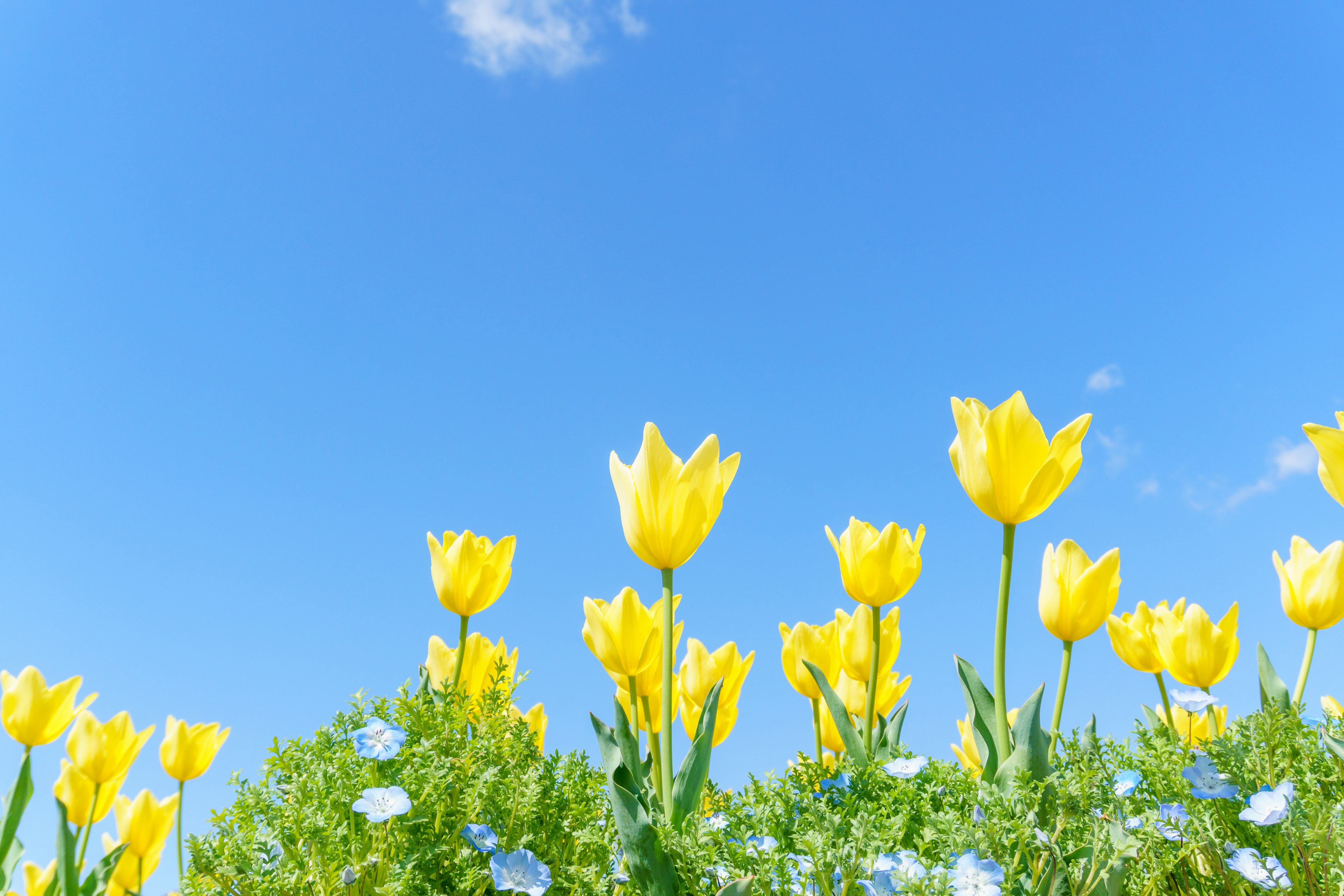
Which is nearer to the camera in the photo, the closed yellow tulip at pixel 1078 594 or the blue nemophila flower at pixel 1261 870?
the blue nemophila flower at pixel 1261 870

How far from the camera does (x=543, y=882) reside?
6.31ft

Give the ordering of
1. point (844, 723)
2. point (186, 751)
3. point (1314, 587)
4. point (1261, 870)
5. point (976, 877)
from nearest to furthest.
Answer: point (976, 877), point (1261, 870), point (844, 723), point (1314, 587), point (186, 751)

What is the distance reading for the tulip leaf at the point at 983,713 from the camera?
6.76 feet

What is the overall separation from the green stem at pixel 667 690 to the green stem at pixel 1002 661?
764 millimetres

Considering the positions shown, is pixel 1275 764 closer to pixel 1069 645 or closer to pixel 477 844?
pixel 1069 645

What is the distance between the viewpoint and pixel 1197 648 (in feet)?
8.94

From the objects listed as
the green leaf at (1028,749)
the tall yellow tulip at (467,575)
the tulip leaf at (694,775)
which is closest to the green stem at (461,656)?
the tall yellow tulip at (467,575)

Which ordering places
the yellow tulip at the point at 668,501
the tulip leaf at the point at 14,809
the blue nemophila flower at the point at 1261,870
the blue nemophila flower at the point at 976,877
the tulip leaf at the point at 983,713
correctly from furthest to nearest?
the tulip leaf at the point at 14,809 → the yellow tulip at the point at 668,501 → the tulip leaf at the point at 983,713 → the blue nemophila flower at the point at 1261,870 → the blue nemophila flower at the point at 976,877

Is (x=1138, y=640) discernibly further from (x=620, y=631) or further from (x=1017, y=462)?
(x=620, y=631)

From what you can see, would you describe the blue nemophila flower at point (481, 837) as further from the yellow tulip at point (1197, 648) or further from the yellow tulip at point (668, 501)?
the yellow tulip at point (1197, 648)

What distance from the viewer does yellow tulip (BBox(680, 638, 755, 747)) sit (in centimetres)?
282

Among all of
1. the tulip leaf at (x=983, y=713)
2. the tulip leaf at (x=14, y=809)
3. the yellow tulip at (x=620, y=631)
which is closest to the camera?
the tulip leaf at (x=983, y=713)

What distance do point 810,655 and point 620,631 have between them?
0.89 meters

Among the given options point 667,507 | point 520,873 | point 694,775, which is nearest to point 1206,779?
point 694,775
